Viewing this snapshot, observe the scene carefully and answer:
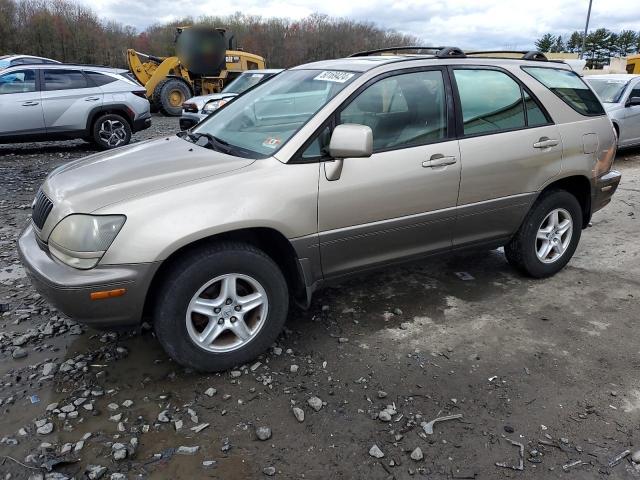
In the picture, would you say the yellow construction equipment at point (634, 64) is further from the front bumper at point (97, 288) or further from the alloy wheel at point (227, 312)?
the front bumper at point (97, 288)

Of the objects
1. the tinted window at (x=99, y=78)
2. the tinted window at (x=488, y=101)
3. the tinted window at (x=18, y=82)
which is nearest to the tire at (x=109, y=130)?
the tinted window at (x=99, y=78)

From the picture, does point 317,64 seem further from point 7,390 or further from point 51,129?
point 51,129

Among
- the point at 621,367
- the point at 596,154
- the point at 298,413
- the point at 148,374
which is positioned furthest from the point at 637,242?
the point at 148,374

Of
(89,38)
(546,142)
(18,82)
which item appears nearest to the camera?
(546,142)

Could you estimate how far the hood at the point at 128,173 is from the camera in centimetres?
272

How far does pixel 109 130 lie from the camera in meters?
10.3

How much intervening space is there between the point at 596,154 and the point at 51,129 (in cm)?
941

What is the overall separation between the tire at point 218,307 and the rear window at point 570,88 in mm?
2739

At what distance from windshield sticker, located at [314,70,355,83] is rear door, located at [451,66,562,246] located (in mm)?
815

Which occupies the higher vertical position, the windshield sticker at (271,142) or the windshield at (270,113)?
the windshield at (270,113)

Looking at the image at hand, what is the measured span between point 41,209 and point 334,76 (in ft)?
6.66

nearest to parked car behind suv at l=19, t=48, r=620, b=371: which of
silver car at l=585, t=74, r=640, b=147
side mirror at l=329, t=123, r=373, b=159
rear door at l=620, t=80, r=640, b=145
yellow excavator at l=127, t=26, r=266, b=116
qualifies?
side mirror at l=329, t=123, r=373, b=159

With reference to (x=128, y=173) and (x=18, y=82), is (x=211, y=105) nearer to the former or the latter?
(x=18, y=82)

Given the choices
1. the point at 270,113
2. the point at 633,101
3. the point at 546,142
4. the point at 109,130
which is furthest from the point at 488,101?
the point at 109,130
